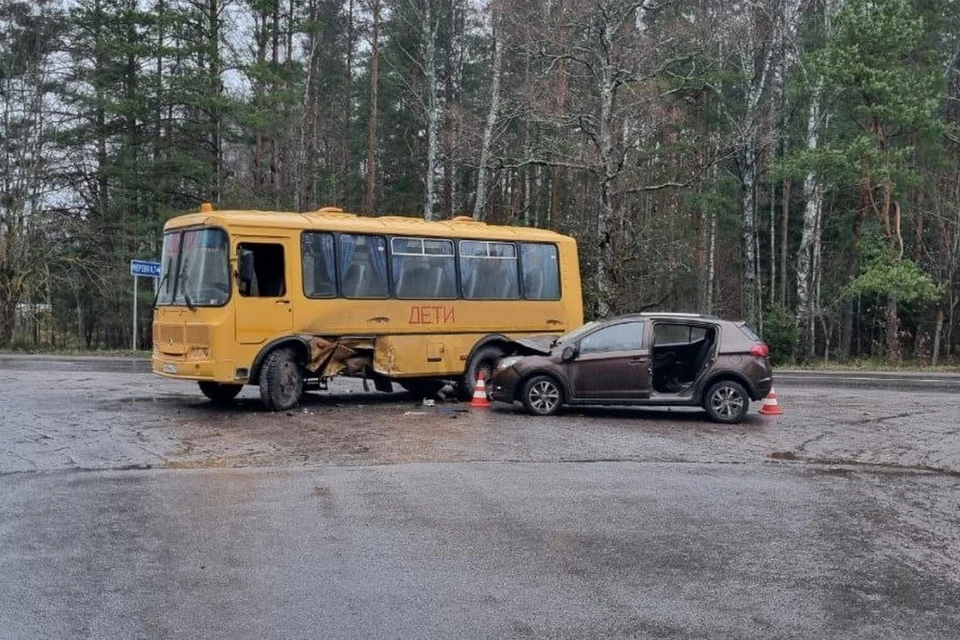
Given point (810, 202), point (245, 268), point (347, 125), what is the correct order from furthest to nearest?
1. point (347, 125)
2. point (810, 202)
3. point (245, 268)

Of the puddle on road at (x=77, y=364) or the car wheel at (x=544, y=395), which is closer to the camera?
the car wheel at (x=544, y=395)

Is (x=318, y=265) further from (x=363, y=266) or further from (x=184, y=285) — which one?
(x=184, y=285)

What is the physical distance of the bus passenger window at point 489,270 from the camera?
56.2 feet

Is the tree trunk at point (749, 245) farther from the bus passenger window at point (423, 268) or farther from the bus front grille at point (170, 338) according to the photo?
the bus front grille at point (170, 338)

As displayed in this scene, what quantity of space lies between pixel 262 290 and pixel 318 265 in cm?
112

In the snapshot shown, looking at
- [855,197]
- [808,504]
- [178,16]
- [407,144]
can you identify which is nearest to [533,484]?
[808,504]

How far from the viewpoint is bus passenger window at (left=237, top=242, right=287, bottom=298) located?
14508mm

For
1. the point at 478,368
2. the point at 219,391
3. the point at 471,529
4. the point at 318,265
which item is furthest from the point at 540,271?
the point at 471,529

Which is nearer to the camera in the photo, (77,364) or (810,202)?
(77,364)

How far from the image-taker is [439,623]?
213 inches

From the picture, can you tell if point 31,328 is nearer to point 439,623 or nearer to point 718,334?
point 718,334

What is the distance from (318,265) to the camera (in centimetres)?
1539

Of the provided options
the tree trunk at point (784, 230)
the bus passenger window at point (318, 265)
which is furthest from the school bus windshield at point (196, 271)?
the tree trunk at point (784, 230)

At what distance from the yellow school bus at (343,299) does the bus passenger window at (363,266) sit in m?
0.02
